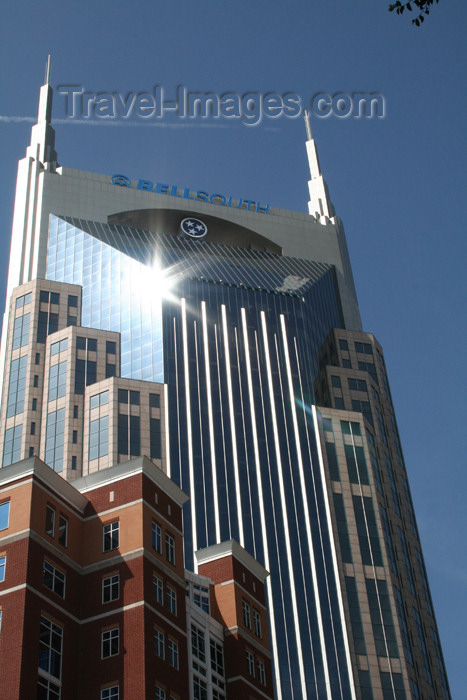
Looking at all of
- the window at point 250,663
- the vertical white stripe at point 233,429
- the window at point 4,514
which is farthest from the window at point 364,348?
the window at point 4,514

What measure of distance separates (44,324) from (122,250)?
23.8 metres

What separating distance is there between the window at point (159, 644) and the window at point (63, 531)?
10.4m

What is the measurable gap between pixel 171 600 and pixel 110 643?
24.6 feet

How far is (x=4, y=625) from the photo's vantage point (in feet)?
243

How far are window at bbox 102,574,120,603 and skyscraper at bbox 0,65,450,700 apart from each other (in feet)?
224

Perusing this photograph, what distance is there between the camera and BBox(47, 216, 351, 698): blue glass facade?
152 m

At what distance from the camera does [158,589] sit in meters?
82.8

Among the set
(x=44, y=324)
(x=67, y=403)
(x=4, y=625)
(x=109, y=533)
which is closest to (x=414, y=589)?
(x=67, y=403)

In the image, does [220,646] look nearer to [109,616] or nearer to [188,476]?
[109,616]

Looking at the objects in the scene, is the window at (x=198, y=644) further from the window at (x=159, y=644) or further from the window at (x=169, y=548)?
the window at (x=159, y=644)

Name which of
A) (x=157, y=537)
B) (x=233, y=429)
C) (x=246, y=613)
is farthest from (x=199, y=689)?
(x=233, y=429)

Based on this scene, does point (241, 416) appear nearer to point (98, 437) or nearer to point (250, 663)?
point (98, 437)

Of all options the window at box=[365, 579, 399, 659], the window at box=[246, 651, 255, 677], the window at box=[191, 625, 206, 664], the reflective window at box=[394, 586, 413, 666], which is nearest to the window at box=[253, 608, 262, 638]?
the window at box=[246, 651, 255, 677]

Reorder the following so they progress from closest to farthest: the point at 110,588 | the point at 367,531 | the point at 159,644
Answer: the point at 159,644
the point at 110,588
the point at 367,531
